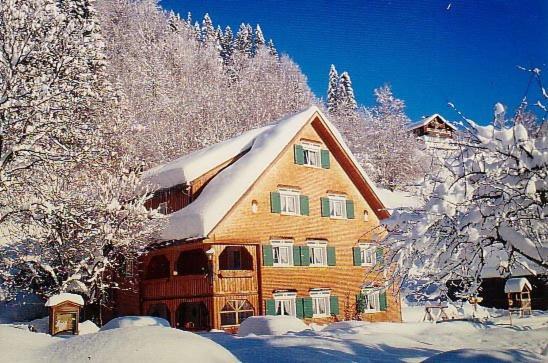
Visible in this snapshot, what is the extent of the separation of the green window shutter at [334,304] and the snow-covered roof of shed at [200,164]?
6128mm

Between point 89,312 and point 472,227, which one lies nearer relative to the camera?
point 472,227

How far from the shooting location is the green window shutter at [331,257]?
21.0 meters

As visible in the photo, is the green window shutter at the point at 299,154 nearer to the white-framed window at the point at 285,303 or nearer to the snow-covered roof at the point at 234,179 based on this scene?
the snow-covered roof at the point at 234,179

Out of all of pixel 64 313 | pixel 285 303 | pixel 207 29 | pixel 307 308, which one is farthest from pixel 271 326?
pixel 207 29

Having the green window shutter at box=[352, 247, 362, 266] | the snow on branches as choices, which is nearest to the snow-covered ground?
the snow on branches

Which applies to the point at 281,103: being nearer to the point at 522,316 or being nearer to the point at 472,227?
the point at 522,316

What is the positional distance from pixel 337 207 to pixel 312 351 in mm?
14338

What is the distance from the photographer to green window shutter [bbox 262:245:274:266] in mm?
19141

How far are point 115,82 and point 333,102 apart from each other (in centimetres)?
1079

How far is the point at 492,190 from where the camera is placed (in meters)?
6.94

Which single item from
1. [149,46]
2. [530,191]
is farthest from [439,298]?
[149,46]

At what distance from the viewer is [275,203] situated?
19.8m

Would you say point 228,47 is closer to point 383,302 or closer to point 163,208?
point 163,208

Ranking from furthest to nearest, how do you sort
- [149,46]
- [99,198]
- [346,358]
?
[149,46] < [99,198] < [346,358]
